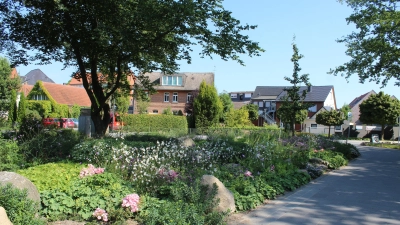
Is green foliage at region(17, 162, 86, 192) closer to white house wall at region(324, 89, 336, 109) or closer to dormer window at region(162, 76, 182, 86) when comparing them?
dormer window at region(162, 76, 182, 86)

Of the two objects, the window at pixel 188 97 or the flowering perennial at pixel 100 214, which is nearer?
the flowering perennial at pixel 100 214

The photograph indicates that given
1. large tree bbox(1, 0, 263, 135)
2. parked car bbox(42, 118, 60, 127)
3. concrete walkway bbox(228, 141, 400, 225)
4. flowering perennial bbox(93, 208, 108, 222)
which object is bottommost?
concrete walkway bbox(228, 141, 400, 225)

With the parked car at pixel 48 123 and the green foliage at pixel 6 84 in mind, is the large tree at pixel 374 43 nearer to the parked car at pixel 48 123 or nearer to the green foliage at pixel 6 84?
the parked car at pixel 48 123

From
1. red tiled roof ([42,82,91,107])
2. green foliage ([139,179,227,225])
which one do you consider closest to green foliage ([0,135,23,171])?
green foliage ([139,179,227,225])

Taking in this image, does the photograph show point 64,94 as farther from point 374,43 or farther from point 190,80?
point 374,43

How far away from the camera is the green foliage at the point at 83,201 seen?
5172mm

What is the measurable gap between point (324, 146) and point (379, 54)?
6.07 metres

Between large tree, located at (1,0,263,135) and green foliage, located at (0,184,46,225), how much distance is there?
7.35 m

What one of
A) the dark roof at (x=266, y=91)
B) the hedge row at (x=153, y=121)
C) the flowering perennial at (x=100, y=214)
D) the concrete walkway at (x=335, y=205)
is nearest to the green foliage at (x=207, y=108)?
the hedge row at (x=153, y=121)

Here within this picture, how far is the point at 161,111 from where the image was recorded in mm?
51688

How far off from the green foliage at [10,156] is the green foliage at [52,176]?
1.34 meters

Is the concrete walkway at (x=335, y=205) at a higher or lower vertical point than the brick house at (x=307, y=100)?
lower

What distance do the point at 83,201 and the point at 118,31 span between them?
24.8ft

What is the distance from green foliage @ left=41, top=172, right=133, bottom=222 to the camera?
517 centimetres
